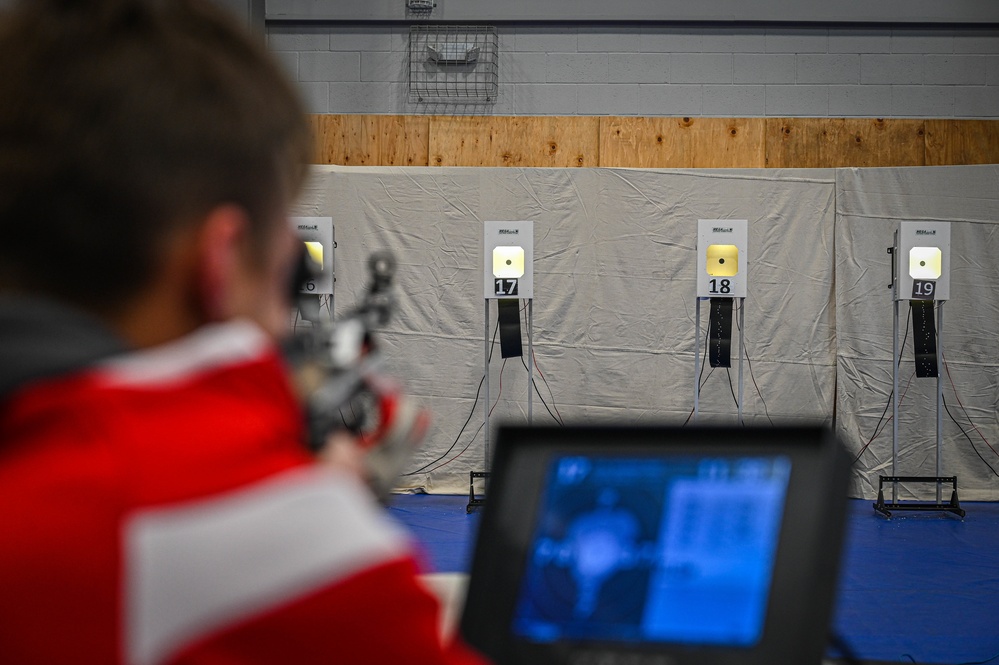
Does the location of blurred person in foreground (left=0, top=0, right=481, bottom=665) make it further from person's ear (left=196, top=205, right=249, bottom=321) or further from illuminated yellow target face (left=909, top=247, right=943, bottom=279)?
illuminated yellow target face (left=909, top=247, right=943, bottom=279)

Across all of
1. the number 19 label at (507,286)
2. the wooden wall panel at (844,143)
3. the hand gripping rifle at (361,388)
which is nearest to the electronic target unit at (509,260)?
the number 19 label at (507,286)

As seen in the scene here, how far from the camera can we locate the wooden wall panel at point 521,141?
566cm

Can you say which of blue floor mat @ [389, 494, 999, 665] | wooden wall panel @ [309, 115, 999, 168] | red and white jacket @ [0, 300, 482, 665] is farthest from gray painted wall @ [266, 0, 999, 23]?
red and white jacket @ [0, 300, 482, 665]

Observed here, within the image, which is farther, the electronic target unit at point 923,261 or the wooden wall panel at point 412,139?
the wooden wall panel at point 412,139

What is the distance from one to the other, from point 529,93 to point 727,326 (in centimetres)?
202

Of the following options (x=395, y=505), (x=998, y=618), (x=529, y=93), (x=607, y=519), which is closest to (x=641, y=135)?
(x=529, y=93)

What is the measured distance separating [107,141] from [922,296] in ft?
16.8


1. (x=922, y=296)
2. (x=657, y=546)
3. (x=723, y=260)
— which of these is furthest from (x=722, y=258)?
(x=657, y=546)

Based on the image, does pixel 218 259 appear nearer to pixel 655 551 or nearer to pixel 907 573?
pixel 655 551

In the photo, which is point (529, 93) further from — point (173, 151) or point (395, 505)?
point (173, 151)

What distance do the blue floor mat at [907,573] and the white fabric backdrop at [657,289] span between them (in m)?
0.56

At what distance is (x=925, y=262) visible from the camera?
489 cm

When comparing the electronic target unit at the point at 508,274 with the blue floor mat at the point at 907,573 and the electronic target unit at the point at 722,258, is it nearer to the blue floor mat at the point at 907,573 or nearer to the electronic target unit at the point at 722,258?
the blue floor mat at the point at 907,573

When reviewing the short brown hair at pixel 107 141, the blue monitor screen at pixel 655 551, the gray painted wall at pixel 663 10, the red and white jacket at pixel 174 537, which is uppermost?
the gray painted wall at pixel 663 10
